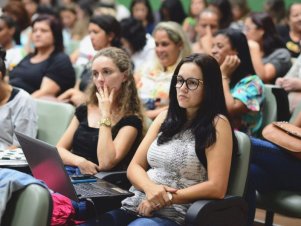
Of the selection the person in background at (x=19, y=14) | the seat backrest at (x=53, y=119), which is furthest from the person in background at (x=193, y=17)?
the seat backrest at (x=53, y=119)

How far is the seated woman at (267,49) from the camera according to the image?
169 inches

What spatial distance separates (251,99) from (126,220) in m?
1.27

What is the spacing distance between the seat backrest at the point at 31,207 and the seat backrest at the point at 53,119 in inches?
59.8

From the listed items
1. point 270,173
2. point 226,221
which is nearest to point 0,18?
point 270,173

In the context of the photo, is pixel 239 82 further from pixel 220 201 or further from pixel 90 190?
pixel 90 190

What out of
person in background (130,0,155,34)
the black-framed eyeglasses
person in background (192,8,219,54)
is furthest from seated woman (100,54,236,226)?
person in background (130,0,155,34)

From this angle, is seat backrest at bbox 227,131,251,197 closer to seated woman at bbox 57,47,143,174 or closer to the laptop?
the laptop

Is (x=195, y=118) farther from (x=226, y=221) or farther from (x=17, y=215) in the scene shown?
(x=17, y=215)

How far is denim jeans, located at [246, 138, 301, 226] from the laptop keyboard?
779mm

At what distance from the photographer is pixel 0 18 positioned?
534 cm

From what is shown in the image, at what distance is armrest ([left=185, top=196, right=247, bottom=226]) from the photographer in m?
2.34

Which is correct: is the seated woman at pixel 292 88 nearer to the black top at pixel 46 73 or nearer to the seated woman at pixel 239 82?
the seated woman at pixel 239 82

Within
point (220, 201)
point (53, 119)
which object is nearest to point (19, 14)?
point (53, 119)

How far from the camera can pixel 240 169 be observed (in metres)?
2.65
